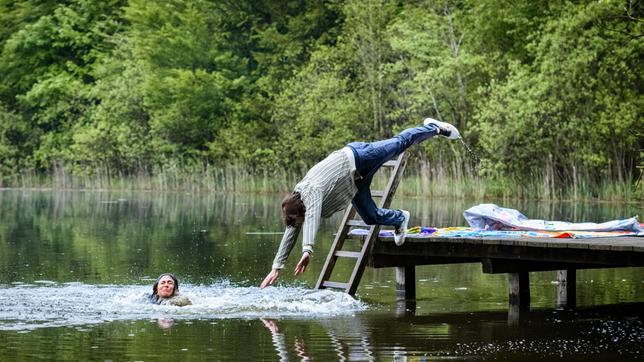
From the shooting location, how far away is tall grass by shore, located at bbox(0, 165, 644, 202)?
35.8 m

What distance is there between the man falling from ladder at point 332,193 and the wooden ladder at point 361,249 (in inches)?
26.9

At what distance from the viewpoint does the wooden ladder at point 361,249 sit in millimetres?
14016

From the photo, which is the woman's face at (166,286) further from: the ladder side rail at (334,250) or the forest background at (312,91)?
the forest background at (312,91)

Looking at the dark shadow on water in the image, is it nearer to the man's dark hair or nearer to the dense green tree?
the man's dark hair

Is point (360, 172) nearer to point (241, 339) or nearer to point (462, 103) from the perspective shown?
point (241, 339)

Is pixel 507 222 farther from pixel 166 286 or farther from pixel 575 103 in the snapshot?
pixel 575 103

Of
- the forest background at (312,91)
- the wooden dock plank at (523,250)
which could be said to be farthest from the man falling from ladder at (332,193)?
the forest background at (312,91)

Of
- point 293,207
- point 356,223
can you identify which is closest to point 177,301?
point 293,207

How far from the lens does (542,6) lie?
41.2m

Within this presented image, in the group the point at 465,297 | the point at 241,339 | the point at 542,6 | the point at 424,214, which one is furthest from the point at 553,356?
the point at 542,6

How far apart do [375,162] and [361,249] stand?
1.75 meters

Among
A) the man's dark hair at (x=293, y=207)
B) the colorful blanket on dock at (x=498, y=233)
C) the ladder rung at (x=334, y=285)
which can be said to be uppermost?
the man's dark hair at (x=293, y=207)

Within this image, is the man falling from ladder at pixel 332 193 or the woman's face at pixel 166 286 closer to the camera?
the man falling from ladder at pixel 332 193

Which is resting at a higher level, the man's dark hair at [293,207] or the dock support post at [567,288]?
the man's dark hair at [293,207]
